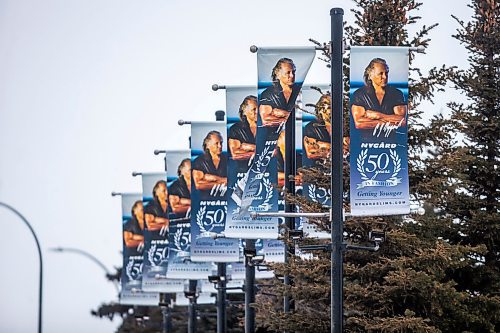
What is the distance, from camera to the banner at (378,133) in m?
24.3

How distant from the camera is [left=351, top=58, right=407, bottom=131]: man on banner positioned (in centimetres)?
2445

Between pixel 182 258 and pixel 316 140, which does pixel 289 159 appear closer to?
pixel 316 140

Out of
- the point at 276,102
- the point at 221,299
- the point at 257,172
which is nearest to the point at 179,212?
the point at 221,299

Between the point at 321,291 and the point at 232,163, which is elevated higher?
the point at 232,163

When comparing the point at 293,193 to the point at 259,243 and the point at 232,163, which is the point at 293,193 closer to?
the point at 232,163

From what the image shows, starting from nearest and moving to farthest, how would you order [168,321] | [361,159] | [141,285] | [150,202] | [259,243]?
[361,159], [259,243], [150,202], [141,285], [168,321]

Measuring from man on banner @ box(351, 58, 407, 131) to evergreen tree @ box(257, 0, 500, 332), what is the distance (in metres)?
3.19

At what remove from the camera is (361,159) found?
24.3 meters

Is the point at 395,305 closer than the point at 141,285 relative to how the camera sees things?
Yes

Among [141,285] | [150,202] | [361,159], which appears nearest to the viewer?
[361,159]

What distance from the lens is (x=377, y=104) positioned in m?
24.6

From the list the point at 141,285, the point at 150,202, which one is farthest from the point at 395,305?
the point at 141,285

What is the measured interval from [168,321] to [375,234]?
24.4 m

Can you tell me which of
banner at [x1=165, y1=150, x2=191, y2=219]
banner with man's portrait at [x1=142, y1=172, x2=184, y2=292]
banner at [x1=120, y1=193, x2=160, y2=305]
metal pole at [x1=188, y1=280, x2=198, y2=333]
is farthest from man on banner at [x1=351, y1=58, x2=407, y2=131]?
banner at [x1=120, y1=193, x2=160, y2=305]
